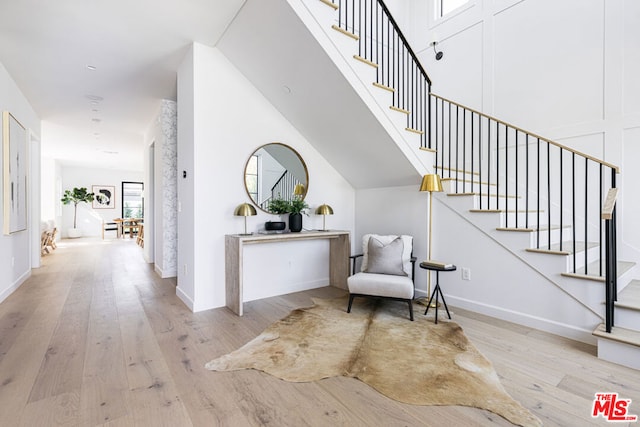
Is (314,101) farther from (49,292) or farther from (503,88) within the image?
(49,292)

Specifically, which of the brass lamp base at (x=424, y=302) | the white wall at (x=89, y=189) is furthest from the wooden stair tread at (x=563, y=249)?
the white wall at (x=89, y=189)

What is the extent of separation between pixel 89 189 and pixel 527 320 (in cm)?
1390

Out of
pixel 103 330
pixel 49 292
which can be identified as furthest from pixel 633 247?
pixel 49 292

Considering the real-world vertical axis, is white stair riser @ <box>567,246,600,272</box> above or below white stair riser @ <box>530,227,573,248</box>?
below

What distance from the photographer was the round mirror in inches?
146

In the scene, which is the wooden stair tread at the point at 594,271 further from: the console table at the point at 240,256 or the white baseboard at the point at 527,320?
the console table at the point at 240,256

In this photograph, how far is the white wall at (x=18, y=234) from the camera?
3.66 m

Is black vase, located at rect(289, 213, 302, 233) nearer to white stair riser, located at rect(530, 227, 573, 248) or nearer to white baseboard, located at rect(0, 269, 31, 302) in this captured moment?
white stair riser, located at rect(530, 227, 573, 248)

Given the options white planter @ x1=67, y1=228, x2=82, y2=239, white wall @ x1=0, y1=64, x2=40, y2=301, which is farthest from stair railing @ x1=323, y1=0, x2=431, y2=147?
white planter @ x1=67, y1=228, x2=82, y2=239

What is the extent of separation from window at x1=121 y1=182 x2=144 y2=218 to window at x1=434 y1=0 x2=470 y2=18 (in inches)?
478

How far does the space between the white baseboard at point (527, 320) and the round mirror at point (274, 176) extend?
7.63 ft

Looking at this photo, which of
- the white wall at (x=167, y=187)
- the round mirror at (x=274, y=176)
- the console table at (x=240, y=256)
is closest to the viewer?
the console table at (x=240, y=256)

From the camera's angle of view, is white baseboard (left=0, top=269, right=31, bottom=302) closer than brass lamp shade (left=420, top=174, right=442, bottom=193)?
No

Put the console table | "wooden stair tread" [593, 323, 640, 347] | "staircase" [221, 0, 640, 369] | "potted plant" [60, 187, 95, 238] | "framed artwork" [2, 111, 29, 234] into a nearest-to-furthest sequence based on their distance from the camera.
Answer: "wooden stair tread" [593, 323, 640, 347] < "staircase" [221, 0, 640, 369] < the console table < "framed artwork" [2, 111, 29, 234] < "potted plant" [60, 187, 95, 238]
